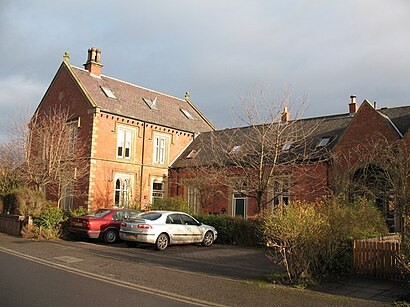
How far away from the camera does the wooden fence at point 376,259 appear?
1044cm

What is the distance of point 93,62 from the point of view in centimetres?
3189

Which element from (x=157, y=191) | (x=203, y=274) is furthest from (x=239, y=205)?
(x=203, y=274)

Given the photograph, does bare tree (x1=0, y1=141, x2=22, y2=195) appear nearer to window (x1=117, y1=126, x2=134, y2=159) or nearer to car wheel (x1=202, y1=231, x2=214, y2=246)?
window (x1=117, y1=126, x2=134, y2=159)

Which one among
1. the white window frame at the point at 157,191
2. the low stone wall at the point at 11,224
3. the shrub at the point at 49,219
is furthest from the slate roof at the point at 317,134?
the low stone wall at the point at 11,224

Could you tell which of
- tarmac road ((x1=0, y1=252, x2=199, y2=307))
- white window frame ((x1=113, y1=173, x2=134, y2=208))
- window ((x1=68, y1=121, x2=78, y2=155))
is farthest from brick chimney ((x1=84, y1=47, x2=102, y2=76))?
tarmac road ((x1=0, y1=252, x2=199, y2=307))

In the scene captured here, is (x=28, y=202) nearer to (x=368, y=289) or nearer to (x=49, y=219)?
(x=49, y=219)

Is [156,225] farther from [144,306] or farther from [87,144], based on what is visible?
[87,144]

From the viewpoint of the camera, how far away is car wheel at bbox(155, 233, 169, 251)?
51.3ft

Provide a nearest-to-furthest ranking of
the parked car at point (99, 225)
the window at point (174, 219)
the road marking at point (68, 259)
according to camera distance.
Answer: the road marking at point (68, 259), the window at point (174, 219), the parked car at point (99, 225)

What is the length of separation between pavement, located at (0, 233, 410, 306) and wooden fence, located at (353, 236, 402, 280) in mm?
401

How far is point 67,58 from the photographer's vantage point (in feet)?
101

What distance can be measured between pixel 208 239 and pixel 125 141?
46.2 ft

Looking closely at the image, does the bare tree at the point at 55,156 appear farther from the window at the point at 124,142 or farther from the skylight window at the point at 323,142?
the skylight window at the point at 323,142

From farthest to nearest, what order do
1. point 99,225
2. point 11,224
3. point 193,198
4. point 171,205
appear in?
1. point 193,198
2. point 171,205
3. point 11,224
4. point 99,225
